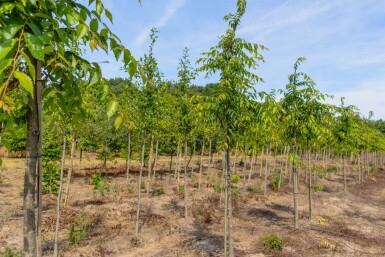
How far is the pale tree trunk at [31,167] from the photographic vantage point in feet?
6.31

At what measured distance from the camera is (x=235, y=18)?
784cm

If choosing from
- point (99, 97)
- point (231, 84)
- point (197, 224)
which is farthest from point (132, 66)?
point (197, 224)

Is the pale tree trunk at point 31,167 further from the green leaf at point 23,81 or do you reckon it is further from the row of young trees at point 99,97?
the green leaf at point 23,81

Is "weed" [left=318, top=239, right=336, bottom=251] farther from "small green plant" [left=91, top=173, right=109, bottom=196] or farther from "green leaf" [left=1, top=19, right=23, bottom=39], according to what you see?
"green leaf" [left=1, top=19, right=23, bottom=39]

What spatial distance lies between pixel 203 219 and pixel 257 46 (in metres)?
8.88

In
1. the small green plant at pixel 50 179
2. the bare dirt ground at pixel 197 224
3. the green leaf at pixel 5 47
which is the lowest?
the bare dirt ground at pixel 197 224

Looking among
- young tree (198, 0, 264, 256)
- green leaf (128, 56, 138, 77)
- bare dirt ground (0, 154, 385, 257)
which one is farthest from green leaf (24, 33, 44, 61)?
bare dirt ground (0, 154, 385, 257)

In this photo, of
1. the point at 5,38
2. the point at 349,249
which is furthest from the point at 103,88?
the point at 349,249

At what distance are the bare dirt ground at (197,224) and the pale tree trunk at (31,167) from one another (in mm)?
8528

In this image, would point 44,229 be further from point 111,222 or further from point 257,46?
point 257,46

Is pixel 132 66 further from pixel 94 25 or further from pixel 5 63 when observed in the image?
pixel 5 63

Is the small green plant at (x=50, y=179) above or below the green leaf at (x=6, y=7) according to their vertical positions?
below

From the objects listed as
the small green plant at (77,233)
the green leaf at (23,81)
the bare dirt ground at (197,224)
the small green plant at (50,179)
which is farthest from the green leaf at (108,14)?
the small green plant at (50,179)

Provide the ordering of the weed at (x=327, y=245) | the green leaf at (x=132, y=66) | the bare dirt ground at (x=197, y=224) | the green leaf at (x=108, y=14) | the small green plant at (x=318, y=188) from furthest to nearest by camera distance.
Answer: the small green plant at (x=318, y=188), the weed at (x=327, y=245), the bare dirt ground at (x=197, y=224), the green leaf at (x=108, y=14), the green leaf at (x=132, y=66)
